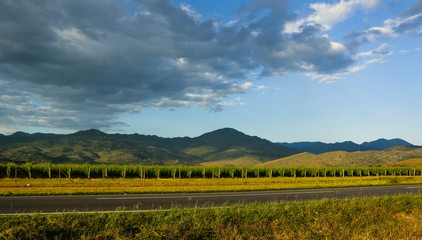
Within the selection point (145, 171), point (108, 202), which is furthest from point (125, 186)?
point (145, 171)

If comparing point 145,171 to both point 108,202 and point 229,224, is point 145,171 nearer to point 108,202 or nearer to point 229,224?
point 108,202

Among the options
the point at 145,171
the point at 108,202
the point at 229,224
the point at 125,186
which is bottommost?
the point at 145,171

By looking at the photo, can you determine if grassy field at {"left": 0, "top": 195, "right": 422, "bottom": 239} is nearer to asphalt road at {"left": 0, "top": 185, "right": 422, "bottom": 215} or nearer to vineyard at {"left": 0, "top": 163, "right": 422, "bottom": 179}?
asphalt road at {"left": 0, "top": 185, "right": 422, "bottom": 215}

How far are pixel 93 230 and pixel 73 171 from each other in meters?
48.0

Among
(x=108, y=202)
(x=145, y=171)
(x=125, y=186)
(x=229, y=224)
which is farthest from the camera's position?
(x=145, y=171)

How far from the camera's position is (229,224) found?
29.7ft

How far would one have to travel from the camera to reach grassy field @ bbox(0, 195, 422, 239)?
7730 mm

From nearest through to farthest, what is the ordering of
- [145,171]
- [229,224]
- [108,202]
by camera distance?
Answer: [229,224] → [108,202] → [145,171]

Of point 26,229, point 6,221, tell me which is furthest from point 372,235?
point 6,221

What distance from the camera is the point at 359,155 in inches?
5837

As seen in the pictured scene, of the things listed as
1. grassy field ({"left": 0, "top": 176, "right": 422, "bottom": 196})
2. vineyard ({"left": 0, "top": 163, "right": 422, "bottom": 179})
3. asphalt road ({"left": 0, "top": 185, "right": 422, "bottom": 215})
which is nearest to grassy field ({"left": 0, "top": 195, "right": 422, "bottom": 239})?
asphalt road ({"left": 0, "top": 185, "right": 422, "bottom": 215})

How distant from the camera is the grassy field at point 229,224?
7.73m

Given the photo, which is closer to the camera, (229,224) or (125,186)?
(229,224)

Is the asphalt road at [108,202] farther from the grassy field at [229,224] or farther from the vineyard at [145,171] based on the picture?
→ the vineyard at [145,171]
